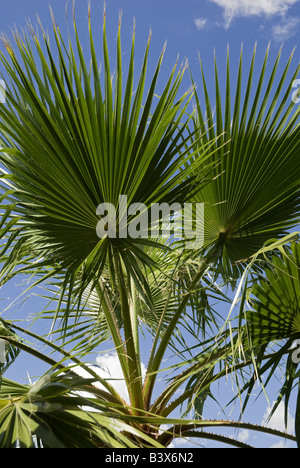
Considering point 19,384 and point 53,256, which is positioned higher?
point 53,256

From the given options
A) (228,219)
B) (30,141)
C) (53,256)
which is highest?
(30,141)

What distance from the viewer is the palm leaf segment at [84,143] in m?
2.06

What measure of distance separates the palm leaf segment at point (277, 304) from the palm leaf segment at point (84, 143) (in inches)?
20.9

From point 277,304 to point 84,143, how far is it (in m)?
1.07

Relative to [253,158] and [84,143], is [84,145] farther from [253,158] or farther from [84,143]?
[253,158]

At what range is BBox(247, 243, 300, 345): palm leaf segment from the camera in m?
2.15

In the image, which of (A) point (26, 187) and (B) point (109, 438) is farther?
(A) point (26, 187)

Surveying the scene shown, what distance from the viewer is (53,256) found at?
2420mm

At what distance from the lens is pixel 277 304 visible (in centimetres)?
222

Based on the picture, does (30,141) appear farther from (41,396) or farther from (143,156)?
(41,396)

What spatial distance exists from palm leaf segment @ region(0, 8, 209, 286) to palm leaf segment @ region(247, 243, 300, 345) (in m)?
0.53
